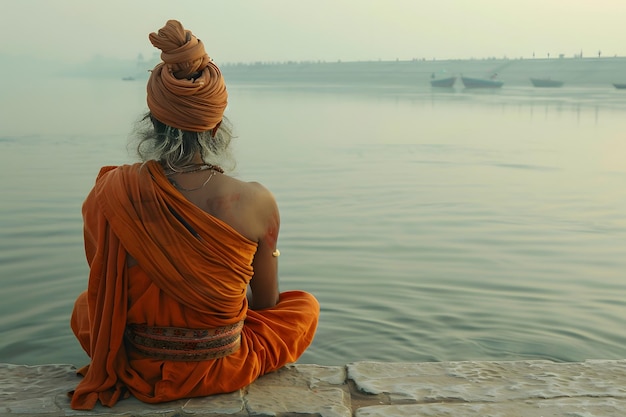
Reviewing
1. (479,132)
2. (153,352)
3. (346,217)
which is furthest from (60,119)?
(153,352)

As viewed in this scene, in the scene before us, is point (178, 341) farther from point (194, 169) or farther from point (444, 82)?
point (444, 82)

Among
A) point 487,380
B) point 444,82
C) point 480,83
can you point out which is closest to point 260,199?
point 487,380

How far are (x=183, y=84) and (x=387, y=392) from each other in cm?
110

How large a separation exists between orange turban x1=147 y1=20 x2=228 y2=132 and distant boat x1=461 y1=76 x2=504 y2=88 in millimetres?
47774

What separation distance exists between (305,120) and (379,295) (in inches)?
486

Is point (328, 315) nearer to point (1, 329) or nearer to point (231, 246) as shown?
point (1, 329)

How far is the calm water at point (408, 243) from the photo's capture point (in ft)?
12.8

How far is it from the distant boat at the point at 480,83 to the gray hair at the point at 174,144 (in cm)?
4769

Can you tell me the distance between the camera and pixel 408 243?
18.6 ft

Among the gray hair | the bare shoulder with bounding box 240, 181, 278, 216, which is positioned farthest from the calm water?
the gray hair

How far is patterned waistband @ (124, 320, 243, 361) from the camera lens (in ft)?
8.13

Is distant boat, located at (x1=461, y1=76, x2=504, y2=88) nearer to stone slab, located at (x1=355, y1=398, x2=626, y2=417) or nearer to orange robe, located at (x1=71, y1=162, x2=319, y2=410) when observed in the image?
stone slab, located at (x1=355, y1=398, x2=626, y2=417)

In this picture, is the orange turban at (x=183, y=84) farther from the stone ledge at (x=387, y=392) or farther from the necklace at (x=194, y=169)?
the stone ledge at (x=387, y=392)

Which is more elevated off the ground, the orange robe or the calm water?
the orange robe
